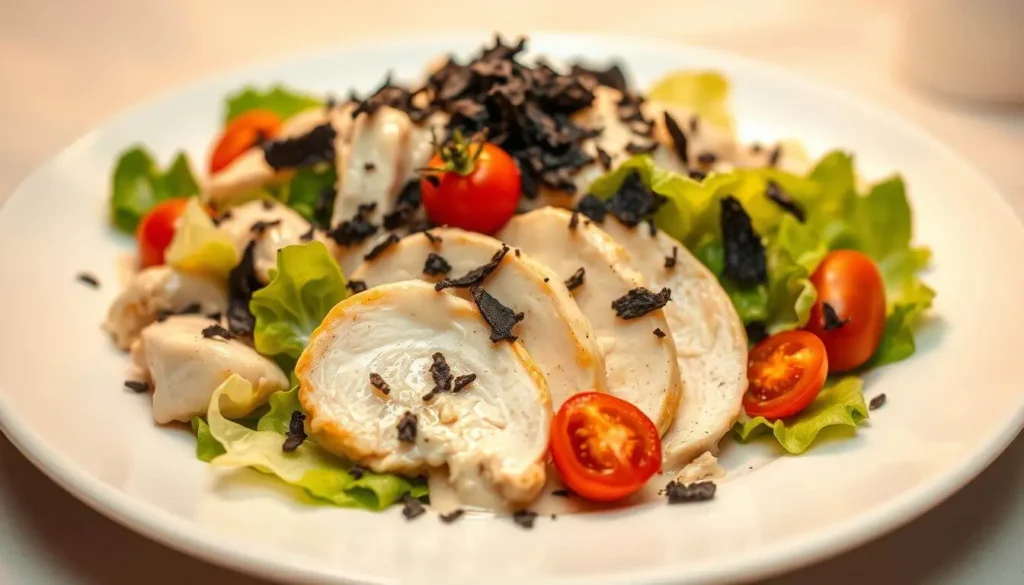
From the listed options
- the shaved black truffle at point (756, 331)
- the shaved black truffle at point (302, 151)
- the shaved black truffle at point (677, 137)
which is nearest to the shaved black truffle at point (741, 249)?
the shaved black truffle at point (756, 331)

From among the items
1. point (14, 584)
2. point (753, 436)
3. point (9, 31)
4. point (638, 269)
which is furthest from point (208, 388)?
point (9, 31)

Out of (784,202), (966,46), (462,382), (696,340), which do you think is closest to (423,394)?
(462,382)

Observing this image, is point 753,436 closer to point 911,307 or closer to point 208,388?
point 911,307

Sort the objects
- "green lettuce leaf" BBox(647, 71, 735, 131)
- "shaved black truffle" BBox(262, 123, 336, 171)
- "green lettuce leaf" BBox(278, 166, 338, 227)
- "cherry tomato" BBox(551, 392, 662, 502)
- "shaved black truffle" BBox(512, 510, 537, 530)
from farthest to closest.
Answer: "green lettuce leaf" BBox(647, 71, 735, 131), "green lettuce leaf" BBox(278, 166, 338, 227), "shaved black truffle" BBox(262, 123, 336, 171), "cherry tomato" BBox(551, 392, 662, 502), "shaved black truffle" BBox(512, 510, 537, 530)

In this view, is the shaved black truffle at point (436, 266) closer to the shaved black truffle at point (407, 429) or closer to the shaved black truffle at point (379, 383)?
the shaved black truffle at point (379, 383)

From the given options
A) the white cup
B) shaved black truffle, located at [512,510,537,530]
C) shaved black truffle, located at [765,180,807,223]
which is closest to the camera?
shaved black truffle, located at [512,510,537,530]

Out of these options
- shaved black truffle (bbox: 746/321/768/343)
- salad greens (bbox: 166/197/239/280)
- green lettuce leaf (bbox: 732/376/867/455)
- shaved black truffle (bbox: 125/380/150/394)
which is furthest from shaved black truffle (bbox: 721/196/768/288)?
shaved black truffle (bbox: 125/380/150/394)

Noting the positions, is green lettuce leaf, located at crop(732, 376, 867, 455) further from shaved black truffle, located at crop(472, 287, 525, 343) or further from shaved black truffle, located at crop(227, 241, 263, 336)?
shaved black truffle, located at crop(227, 241, 263, 336)
